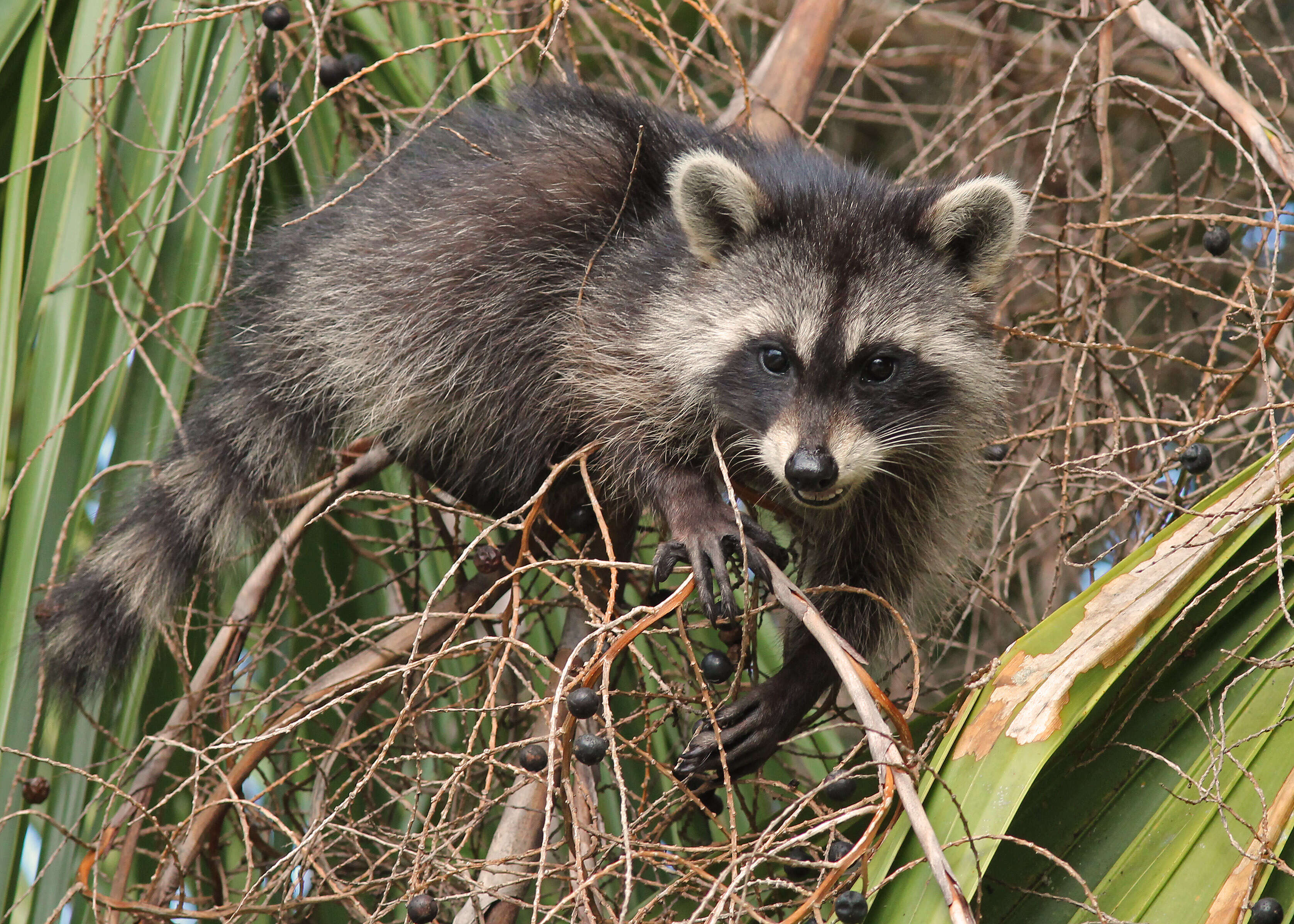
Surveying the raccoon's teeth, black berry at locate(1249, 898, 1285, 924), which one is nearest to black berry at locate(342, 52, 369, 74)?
the raccoon's teeth

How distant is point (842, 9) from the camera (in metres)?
3.44

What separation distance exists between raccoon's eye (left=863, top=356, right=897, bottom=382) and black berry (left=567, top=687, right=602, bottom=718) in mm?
1122

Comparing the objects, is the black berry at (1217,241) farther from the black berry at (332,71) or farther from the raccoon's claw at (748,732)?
the black berry at (332,71)

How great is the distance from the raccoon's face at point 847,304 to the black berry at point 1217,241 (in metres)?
0.48

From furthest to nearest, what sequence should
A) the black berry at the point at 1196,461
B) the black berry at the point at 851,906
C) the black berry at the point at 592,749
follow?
the black berry at the point at 1196,461 → the black berry at the point at 592,749 → the black berry at the point at 851,906

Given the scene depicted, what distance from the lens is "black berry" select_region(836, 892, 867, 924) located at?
176 cm

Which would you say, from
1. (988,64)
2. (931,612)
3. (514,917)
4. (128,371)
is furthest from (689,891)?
(988,64)

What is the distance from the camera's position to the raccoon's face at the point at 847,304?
261cm

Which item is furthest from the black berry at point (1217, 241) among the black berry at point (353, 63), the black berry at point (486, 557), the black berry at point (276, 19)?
the black berry at point (276, 19)

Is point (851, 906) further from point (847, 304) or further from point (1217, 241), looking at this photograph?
point (1217, 241)

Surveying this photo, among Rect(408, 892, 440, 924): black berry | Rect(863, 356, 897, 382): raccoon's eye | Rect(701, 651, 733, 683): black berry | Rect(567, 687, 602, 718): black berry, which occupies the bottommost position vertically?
Rect(408, 892, 440, 924): black berry

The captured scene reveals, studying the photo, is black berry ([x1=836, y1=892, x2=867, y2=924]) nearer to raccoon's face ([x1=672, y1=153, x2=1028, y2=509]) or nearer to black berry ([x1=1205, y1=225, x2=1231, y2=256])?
raccoon's face ([x1=672, y1=153, x2=1028, y2=509])

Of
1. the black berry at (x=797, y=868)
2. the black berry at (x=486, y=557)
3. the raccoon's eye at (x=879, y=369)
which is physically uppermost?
the raccoon's eye at (x=879, y=369)

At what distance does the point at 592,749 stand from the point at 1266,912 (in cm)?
99
